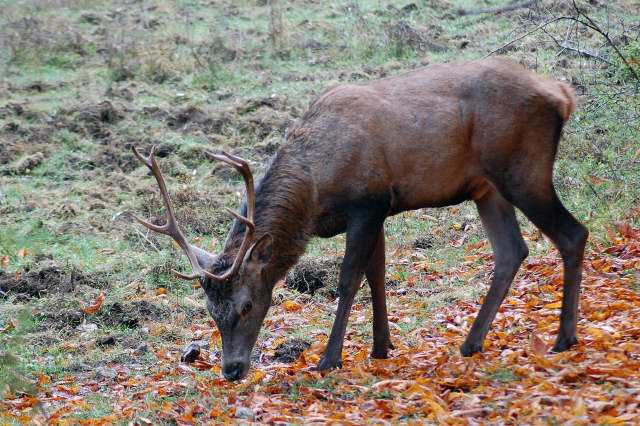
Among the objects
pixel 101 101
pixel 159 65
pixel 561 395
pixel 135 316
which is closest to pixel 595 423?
pixel 561 395

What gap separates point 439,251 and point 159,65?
8.00 metres

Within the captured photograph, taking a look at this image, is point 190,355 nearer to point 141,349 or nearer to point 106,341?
point 141,349

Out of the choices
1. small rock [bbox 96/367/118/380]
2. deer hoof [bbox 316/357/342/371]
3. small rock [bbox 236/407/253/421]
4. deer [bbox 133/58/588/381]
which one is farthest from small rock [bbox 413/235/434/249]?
small rock [bbox 236/407/253/421]

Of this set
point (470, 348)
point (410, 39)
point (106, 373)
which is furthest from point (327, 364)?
point (410, 39)

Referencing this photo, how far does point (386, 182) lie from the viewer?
7.32 metres

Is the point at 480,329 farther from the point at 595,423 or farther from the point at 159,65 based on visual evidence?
the point at 159,65

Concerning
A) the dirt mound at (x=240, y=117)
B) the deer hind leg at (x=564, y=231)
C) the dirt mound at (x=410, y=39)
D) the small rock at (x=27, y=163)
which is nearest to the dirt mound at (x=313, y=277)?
the deer hind leg at (x=564, y=231)

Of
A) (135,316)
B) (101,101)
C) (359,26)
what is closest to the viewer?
(135,316)

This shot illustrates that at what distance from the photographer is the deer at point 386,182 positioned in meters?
7.10

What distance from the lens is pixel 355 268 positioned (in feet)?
23.9

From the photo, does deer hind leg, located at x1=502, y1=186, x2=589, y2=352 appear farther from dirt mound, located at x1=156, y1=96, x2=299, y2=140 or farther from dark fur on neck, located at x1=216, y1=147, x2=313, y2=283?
dirt mound, located at x1=156, y1=96, x2=299, y2=140

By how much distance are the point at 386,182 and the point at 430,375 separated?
4.83ft

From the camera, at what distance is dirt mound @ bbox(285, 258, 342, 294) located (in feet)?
33.0

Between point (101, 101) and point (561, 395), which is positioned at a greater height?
point (561, 395)
